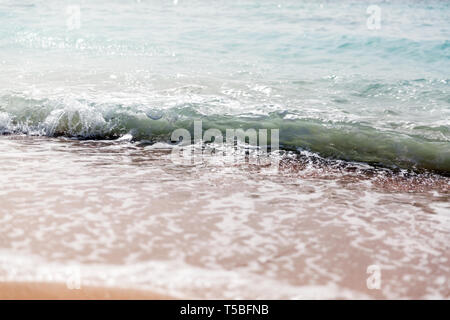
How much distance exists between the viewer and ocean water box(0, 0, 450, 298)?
248 cm

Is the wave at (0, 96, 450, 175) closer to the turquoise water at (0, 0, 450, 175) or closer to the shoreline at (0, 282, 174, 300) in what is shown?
the turquoise water at (0, 0, 450, 175)

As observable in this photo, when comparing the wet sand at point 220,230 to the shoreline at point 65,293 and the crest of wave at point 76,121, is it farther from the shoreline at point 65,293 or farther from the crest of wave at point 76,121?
the crest of wave at point 76,121

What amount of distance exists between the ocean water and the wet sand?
0.04 feet

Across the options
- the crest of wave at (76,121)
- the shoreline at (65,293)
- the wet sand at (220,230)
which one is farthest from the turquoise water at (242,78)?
the shoreline at (65,293)

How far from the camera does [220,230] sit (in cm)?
293

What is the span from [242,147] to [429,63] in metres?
7.31

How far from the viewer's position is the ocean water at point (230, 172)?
248 centimetres

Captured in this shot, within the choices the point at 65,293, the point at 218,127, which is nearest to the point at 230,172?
the point at 218,127

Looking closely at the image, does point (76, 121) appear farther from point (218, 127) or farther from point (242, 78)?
point (242, 78)

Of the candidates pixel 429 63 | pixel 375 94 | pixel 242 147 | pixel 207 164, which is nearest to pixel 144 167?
pixel 207 164

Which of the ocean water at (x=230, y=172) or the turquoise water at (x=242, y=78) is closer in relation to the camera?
the ocean water at (x=230, y=172)

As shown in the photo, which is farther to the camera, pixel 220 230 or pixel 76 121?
pixel 76 121

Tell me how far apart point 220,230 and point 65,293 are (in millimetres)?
1010

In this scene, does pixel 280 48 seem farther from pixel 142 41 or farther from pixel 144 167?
pixel 144 167
